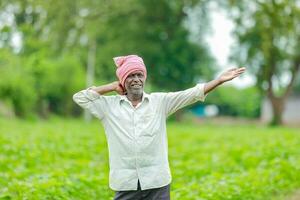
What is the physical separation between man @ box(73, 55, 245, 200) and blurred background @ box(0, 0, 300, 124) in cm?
3090

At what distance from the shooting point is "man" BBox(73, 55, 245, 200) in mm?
5219

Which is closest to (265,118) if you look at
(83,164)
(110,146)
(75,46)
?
(75,46)

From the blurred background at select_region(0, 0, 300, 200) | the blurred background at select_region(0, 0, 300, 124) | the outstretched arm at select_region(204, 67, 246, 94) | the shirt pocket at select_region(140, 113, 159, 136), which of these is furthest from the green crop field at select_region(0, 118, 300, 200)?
the blurred background at select_region(0, 0, 300, 124)

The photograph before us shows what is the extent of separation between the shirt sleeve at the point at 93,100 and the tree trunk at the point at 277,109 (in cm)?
3730

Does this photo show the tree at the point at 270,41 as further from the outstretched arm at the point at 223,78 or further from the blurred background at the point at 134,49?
the outstretched arm at the point at 223,78

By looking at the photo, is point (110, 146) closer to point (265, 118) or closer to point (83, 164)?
point (83, 164)

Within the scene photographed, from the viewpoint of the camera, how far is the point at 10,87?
120ft

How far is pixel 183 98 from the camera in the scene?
5363mm

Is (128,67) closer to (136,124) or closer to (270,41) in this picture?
(136,124)

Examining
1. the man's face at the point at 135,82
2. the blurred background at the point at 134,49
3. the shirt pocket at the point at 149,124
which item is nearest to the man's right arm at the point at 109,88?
the man's face at the point at 135,82

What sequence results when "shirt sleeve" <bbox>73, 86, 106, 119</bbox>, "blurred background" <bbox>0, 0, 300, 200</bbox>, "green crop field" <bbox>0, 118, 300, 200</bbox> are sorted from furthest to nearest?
"blurred background" <bbox>0, 0, 300, 200</bbox> → "green crop field" <bbox>0, 118, 300, 200</bbox> → "shirt sleeve" <bbox>73, 86, 106, 119</bbox>

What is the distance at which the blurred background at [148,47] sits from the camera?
3834cm

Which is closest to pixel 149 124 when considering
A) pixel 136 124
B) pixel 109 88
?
pixel 136 124

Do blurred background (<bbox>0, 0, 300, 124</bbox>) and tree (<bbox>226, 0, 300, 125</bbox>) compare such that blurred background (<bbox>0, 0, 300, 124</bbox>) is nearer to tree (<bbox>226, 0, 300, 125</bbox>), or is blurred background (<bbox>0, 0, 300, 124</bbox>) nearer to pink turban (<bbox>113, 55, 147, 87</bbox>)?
tree (<bbox>226, 0, 300, 125</bbox>)
